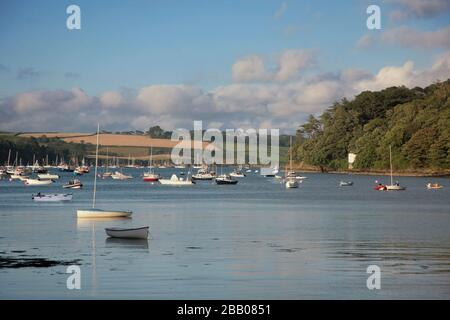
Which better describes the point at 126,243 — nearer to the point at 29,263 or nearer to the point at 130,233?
the point at 130,233

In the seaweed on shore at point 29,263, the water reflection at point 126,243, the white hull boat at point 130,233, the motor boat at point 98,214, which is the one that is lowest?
the seaweed on shore at point 29,263

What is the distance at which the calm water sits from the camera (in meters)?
33.9

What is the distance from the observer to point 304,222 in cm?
7000

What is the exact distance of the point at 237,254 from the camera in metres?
45.9

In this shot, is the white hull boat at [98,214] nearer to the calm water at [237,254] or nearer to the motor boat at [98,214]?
the motor boat at [98,214]

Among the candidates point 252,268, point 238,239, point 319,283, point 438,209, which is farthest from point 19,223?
point 438,209

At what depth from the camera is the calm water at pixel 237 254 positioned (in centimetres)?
3388

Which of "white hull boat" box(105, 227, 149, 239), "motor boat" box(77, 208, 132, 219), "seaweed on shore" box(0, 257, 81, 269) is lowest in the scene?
"seaweed on shore" box(0, 257, 81, 269)

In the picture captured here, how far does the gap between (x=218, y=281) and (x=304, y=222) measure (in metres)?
34.6

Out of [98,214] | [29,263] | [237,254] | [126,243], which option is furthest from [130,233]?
[98,214]

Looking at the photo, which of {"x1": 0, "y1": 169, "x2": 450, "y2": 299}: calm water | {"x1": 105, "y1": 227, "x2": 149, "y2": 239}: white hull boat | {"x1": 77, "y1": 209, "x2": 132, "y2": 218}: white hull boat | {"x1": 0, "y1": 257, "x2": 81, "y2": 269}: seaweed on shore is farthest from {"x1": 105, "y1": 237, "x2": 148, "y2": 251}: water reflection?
{"x1": 77, "y1": 209, "x2": 132, "y2": 218}: white hull boat

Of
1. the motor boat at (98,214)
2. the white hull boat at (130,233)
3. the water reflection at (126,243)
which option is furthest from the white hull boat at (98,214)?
the white hull boat at (130,233)

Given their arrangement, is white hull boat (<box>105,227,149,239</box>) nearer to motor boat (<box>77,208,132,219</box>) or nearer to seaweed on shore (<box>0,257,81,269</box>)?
seaweed on shore (<box>0,257,81,269</box>)
